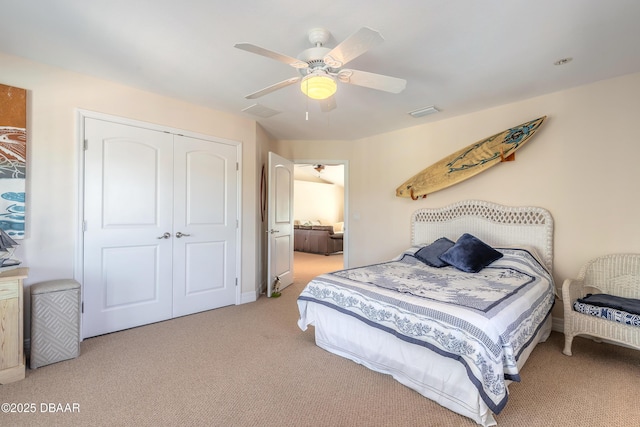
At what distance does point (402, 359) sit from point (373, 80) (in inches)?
76.9

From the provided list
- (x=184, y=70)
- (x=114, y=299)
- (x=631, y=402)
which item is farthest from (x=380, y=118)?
(x=114, y=299)

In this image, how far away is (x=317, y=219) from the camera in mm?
11180

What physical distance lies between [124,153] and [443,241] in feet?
11.9

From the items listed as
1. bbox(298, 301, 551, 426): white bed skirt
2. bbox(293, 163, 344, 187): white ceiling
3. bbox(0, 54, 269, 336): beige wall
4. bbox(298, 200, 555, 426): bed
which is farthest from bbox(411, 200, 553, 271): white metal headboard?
bbox(293, 163, 344, 187): white ceiling

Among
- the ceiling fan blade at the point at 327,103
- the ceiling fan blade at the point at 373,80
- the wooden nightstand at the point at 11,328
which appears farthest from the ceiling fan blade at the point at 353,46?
the wooden nightstand at the point at 11,328

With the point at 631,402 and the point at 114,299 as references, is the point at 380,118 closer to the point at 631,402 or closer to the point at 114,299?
the point at 631,402

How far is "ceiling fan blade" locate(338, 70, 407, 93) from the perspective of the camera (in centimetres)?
200

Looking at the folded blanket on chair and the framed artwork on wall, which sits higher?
the framed artwork on wall

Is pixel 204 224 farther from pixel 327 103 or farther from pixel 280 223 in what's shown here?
pixel 327 103

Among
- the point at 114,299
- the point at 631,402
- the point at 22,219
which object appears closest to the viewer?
the point at 631,402

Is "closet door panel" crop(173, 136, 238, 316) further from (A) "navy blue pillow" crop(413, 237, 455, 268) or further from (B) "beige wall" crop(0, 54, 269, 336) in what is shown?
(A) "navy blue pillow" crop(413, 237, 455, 268)

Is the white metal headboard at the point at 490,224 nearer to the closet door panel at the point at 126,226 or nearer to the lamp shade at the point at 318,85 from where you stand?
the lamp shade at the point at 318,85

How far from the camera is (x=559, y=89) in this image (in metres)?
3.04

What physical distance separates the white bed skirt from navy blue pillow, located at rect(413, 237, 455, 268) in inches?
42.2
